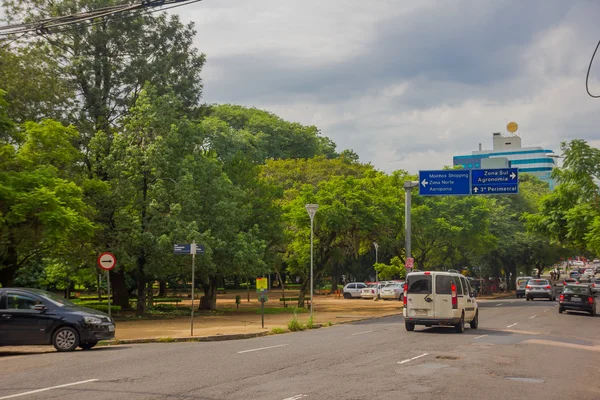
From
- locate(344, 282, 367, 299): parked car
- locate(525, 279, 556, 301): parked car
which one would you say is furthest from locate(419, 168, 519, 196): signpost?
locate(344, 282, 367, 299): parked car

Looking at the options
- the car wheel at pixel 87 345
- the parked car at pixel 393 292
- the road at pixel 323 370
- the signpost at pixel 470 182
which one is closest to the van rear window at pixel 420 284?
the road at pixel 323 370

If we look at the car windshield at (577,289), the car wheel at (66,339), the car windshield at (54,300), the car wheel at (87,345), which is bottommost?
the car wheel at (87,345)

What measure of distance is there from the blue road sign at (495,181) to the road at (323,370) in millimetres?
13452

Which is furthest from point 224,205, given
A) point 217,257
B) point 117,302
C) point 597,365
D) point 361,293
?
point 361,293

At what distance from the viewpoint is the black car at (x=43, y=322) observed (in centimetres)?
1575

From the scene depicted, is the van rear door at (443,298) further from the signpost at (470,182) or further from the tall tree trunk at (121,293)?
the tall tree trunk at (121,293)

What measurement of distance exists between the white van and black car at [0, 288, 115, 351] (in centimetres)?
1002

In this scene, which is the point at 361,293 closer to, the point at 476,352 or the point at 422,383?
the point at 476,352

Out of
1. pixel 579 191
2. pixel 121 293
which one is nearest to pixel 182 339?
pixel 121 293

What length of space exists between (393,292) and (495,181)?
76.5ft

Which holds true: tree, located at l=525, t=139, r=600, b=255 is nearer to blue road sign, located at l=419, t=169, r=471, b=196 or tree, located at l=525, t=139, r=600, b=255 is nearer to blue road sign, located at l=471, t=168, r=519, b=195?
blue road sign, located at l=471, t=168, r=519, b=195

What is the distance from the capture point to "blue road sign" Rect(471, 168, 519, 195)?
3206cm

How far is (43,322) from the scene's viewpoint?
625 inches

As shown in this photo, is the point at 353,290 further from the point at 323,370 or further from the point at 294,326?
the point at 323,370
